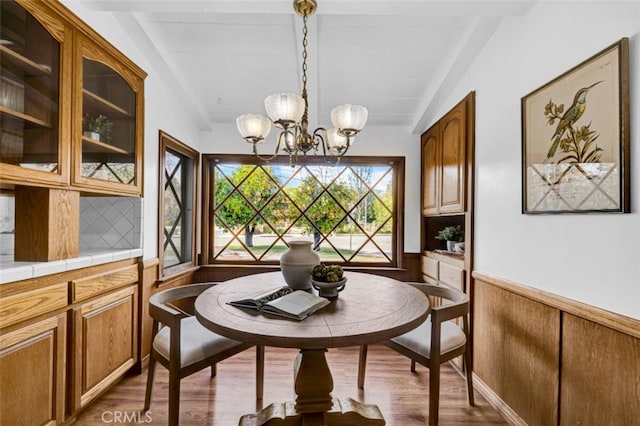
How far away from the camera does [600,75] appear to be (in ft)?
4.07

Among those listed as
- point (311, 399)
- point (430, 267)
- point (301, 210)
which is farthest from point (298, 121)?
point (430, 267)

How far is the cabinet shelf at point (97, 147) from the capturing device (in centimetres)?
179

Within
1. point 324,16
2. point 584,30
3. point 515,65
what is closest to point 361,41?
point 324,16

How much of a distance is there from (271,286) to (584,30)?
1940 mm

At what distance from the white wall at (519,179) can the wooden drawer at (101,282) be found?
2.41 meters

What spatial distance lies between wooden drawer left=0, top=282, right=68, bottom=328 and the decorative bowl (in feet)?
4.17

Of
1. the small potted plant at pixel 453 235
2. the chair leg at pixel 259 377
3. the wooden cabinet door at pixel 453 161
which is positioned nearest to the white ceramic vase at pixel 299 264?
the chair leg at pixel 259 377

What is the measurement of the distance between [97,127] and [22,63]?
0.51 meters

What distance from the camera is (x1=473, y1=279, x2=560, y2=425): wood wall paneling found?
5.01 ft

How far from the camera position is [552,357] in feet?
4.97

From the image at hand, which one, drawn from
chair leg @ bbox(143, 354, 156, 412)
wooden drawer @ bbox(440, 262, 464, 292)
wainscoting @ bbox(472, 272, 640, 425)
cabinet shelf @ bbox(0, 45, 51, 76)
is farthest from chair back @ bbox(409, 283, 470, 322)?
cabinet shelf @ bbox(0, 45, 51, 76)

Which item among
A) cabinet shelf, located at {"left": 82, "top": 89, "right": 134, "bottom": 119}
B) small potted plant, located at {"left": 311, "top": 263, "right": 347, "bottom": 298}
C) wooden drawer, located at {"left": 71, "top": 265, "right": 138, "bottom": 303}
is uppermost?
cabinet shelf, located at {"left": 82, "top": 89, "right": 134, "bottom": 119}

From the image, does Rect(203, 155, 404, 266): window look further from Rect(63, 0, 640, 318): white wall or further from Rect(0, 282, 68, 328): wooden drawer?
Rect(0, 282, 68, 328): wooden drawer

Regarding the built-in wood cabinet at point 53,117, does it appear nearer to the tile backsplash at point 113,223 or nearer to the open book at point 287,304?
the tile backsplash at point 113,223
